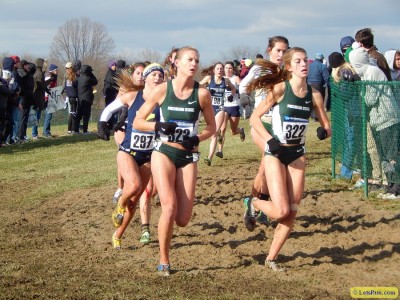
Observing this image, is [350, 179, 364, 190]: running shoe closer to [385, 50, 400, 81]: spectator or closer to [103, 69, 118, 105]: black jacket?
[385, 50, 400, 81]: spectator

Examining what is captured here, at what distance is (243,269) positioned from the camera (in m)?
7.42

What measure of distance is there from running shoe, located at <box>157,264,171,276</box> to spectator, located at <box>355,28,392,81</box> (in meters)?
5.39

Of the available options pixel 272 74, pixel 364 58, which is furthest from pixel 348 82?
pixel 272 74

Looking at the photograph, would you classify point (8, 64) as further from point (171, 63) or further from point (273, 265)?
point (273, 265)

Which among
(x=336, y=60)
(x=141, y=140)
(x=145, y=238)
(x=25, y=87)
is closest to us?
(x=141, y=140)

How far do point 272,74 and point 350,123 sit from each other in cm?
410

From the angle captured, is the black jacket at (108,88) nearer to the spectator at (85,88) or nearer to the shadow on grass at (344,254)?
the spectator at (85,88)

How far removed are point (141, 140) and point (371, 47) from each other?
4.40 m

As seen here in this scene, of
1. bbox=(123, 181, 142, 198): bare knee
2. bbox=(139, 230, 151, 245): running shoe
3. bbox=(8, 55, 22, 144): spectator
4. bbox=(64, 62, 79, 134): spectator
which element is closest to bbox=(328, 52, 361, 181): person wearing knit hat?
bbox=(139, 230, 151, 245): running shoe

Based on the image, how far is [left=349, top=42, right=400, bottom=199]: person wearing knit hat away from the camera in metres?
10.0

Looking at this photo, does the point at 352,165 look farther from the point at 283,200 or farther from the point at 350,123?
the point at 283,200
